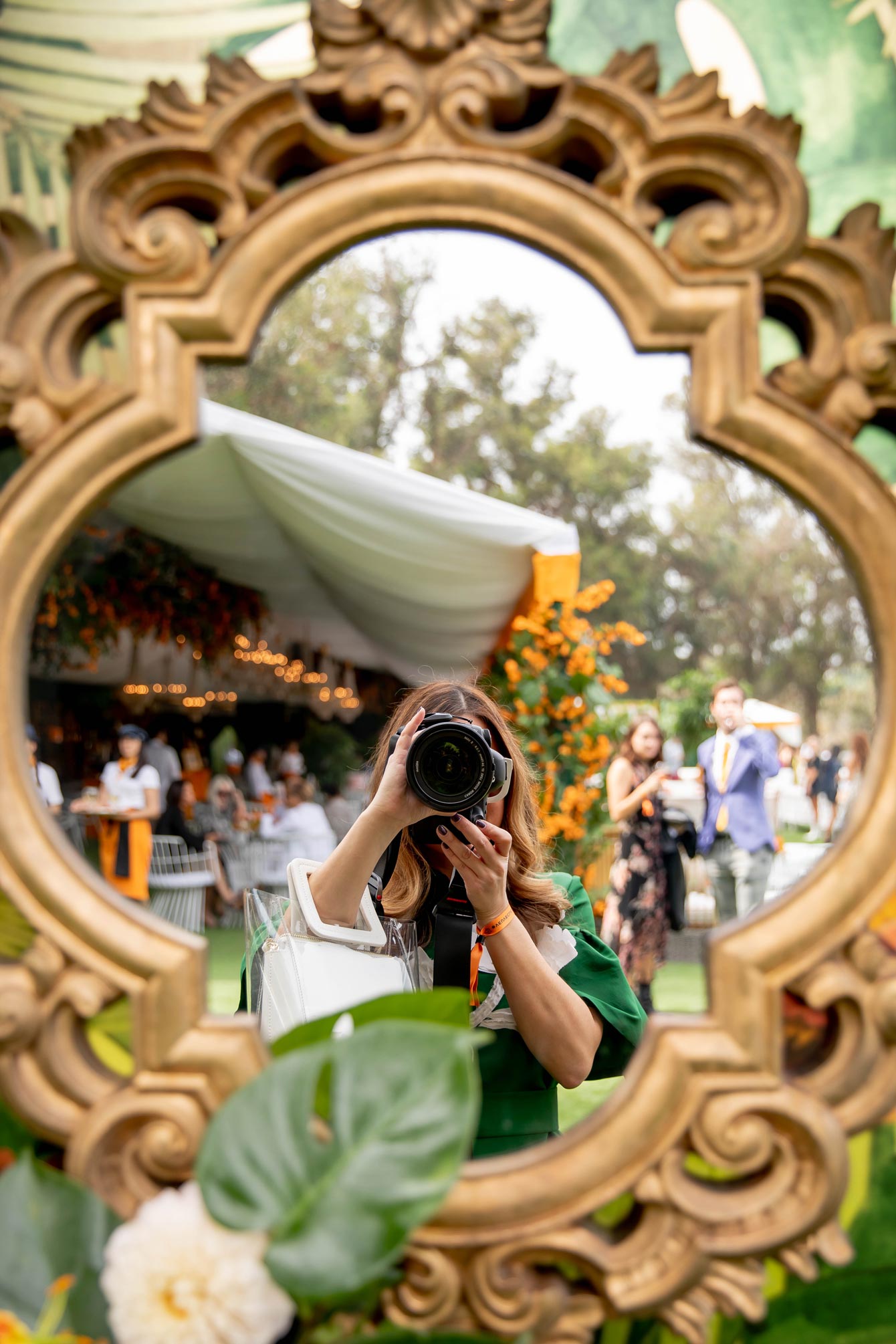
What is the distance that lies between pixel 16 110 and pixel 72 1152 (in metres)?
0.80

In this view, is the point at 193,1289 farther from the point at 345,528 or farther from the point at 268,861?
the point at 268,861

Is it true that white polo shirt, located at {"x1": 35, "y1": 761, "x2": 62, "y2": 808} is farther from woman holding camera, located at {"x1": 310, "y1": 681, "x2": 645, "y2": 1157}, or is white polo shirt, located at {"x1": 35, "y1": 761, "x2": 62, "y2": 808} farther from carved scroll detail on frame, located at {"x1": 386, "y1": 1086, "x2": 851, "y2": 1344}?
carved scroll detail on frame, located at {"x1": 386, "y1": 1086, "x2": 851, "y2": 1344}

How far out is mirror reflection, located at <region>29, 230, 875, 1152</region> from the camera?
109 cm

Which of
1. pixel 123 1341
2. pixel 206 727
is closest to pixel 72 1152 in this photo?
pixel 123 1341

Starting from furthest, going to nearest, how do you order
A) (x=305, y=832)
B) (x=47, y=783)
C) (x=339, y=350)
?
1. (x=339, y=350)
2. (x=305, y=832)
3. (x=47, y=783)

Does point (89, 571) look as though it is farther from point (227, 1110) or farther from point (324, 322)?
point (324, 322)

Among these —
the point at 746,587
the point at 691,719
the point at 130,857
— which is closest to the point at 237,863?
the point at 130,857

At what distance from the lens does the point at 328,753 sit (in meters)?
8.30

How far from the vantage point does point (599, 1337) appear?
2.36ft

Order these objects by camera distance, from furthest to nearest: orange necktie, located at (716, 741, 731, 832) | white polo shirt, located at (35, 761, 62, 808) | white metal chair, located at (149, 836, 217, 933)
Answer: white metal chair, located at (149, 836, 217, 933) → orange necktie, located at (716, 741, 731, 832) → white polo shirt, located at (35, 761, 62, 808)

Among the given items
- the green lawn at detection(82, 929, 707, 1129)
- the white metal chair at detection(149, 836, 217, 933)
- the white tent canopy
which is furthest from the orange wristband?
the white metal chair at detection(149, 836, 217, 933)

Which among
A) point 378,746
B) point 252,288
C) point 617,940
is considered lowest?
point 617,940

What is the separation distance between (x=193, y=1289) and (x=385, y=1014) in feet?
0.65

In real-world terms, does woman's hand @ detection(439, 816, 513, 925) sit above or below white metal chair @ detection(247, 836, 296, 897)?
above
